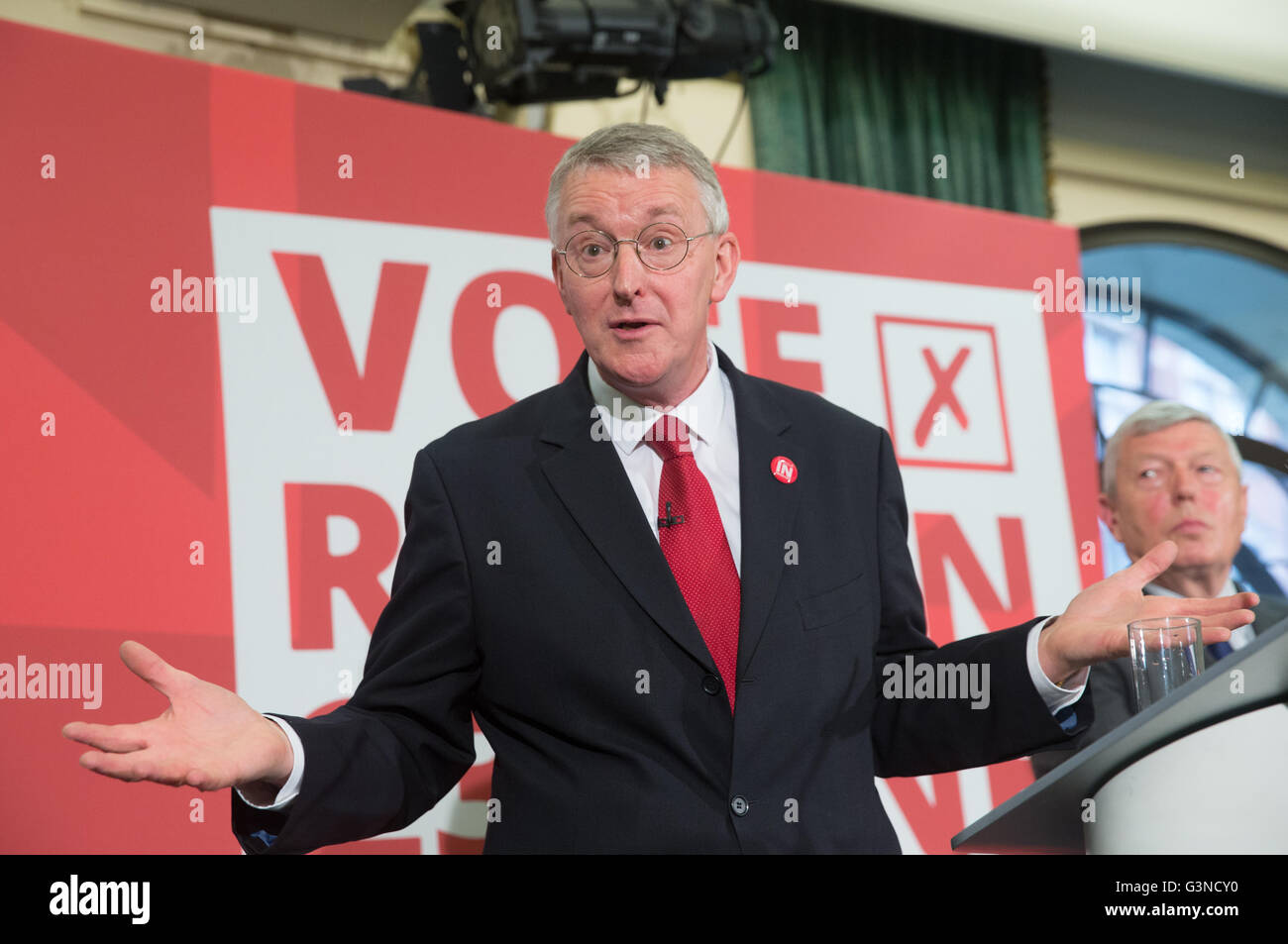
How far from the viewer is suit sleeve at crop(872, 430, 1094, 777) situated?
1602mm

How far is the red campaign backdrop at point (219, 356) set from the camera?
2271mm

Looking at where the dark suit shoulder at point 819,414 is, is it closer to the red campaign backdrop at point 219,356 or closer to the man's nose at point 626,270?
the man's nose at point 626,270

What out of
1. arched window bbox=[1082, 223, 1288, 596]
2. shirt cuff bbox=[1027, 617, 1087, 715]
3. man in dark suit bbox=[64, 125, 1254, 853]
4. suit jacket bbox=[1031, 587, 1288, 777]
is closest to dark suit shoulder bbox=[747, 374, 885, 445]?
man in dark suit bbox=[64, 125, 1254, 853]

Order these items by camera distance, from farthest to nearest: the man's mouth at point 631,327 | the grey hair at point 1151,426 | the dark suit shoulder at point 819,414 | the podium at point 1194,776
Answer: the grey hair at point 1151,426 → the dark suit shoulder at point 819,414 → the man's mouth at point 631,327 → the podium at point 1194,776

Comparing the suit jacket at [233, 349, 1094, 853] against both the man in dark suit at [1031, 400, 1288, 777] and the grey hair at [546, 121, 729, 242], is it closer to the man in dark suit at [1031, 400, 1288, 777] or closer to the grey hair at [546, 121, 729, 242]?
the grey hair at [546, 121, 729, 242]

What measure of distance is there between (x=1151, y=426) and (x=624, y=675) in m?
2.26

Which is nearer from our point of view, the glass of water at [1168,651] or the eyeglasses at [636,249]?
the glass of water at [1168,651]

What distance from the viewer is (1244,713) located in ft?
3.83

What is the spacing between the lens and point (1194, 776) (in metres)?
1.18

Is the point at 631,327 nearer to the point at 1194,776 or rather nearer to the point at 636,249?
the point at 636,249

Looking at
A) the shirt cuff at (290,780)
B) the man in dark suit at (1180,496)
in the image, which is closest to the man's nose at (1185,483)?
the man in dark suit at (1180,496)

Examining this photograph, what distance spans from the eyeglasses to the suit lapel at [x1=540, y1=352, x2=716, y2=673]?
18 centimetres
